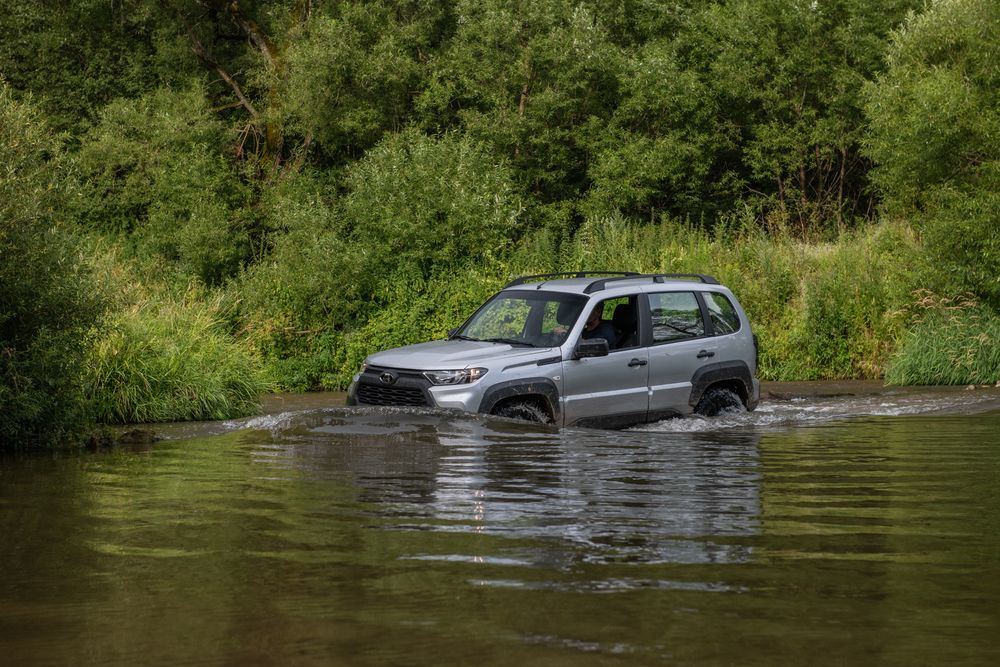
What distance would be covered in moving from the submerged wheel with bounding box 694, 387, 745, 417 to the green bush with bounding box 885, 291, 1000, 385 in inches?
307

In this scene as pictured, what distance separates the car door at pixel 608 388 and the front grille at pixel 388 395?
1.39 meters

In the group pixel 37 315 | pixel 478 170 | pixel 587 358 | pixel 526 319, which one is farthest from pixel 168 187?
pixel 587 358

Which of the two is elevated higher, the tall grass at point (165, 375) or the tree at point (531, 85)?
the tree at point (531, 85)

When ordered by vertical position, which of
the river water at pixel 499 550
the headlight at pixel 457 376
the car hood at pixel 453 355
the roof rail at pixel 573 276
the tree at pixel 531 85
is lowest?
the river water at pixel 499 550

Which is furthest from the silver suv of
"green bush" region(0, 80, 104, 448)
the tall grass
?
the tall grass

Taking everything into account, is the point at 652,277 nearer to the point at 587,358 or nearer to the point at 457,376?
the point at 587,358

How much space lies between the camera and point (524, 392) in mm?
12172

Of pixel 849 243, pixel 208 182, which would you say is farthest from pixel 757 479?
pixel 208 182

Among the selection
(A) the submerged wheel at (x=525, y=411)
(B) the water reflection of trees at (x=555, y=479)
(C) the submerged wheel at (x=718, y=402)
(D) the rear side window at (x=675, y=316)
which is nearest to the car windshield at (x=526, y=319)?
(A) the submerged wheel at (x=525, y=411)

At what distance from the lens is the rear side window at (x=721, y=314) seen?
542 inches

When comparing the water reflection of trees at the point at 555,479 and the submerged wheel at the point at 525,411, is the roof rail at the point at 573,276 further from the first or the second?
the water reflection of trees at the point at 555,479

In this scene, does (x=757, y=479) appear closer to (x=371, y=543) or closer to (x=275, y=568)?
(x=371, y=543)

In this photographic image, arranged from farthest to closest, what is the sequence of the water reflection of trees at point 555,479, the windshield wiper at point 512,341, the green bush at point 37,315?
the windshield wiper at point 512,341
the green bush at point 37,315
the water reflection of trees at point 555,479

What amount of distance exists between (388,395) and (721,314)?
3709 millimetres
